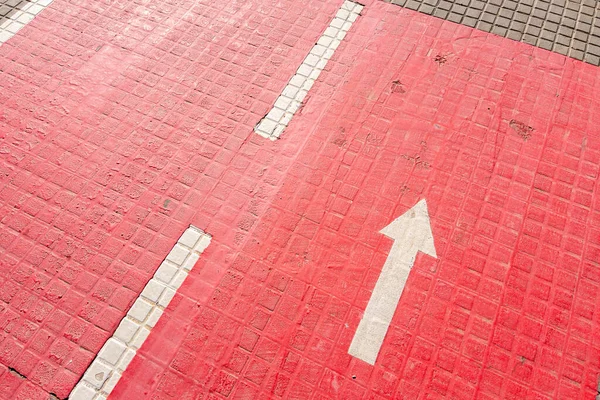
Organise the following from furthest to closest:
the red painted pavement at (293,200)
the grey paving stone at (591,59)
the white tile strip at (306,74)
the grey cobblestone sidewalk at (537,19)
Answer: the grey cobblestone sidewalk at (537,19), the grey paving stone at (591,59), the white tile strip at (306,74), the red painted pavement at (293,200)

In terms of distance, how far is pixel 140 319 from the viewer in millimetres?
3895

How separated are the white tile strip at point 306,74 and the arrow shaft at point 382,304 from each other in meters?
1.97

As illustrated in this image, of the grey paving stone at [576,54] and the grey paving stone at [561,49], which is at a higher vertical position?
the grey paving stone at [561,49]

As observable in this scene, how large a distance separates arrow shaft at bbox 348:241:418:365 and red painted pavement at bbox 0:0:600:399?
8 cm

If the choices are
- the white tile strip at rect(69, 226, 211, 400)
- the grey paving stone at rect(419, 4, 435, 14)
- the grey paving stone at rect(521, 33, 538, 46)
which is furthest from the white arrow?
the grey paving stone at rect(419, 4, 435, 14)

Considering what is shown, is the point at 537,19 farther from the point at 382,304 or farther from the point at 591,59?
the point at 382,304

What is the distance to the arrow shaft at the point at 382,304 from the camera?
3.80 m

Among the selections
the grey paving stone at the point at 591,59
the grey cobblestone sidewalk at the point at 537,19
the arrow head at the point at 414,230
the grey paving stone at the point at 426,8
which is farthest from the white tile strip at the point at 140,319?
the grey paving stone at the point at 591,59

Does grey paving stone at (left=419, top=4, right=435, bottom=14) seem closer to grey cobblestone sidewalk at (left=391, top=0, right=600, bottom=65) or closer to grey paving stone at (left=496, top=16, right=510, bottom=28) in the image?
grey cobblestone sidewalk at (left=391, top=0, right=600, bottom=65)

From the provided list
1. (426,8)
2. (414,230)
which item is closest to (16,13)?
(426,8)

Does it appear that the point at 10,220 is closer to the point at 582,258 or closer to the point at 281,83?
the point at 281,83

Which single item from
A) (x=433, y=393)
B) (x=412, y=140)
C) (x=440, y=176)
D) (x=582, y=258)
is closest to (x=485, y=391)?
(x=433, y=393)

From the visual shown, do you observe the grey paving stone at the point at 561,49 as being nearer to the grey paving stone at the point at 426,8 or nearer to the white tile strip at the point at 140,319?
the grey paving stone at the point at 426,8

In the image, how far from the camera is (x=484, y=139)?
484 cm
